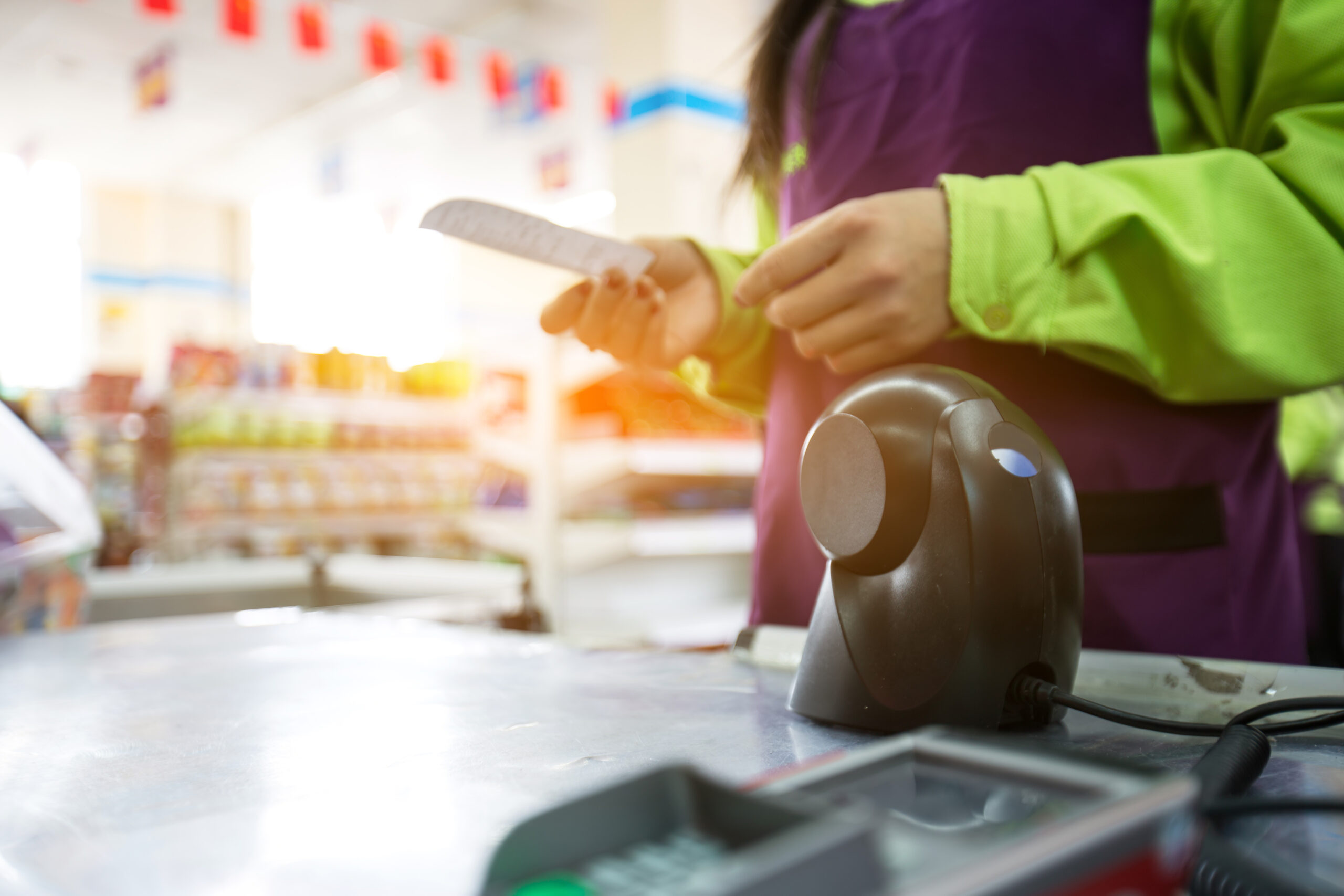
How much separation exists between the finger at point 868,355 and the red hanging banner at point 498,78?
17.7 feet

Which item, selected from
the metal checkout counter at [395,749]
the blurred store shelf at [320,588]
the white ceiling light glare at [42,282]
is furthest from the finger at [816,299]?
the white ceiling light glare at [42,282]

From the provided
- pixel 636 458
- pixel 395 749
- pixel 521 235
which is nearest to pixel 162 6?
pixel 636 458

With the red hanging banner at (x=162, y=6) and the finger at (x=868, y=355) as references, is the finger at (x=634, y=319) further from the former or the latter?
the red hanging banner at (x=162, y=6)

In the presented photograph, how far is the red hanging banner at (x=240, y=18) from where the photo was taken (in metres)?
4.29

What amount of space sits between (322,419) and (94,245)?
248 inches

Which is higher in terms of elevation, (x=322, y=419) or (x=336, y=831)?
(x=322, y=419)

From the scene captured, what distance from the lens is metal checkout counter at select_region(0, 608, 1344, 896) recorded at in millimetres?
317

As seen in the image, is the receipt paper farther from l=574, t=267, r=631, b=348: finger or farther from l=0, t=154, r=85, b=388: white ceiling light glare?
l=0, t=154, r=85, b=388: white ceiling light glare

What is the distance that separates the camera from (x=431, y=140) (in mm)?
7508

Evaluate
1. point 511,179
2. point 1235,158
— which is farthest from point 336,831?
point 511,179

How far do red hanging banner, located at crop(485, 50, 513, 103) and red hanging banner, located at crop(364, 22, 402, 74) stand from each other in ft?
1.87

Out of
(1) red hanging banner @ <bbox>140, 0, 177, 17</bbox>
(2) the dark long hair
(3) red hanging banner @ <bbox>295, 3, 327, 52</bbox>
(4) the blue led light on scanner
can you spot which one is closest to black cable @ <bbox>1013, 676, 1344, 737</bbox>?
(4) the blue led light on scanner

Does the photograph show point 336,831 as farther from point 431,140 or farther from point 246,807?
point 431,140

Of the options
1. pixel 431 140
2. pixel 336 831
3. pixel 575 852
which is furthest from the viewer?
pixel 431 140
